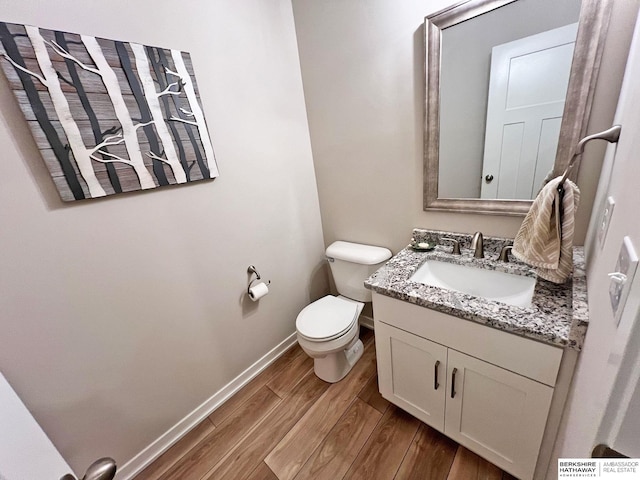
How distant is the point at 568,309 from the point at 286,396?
4.87ft

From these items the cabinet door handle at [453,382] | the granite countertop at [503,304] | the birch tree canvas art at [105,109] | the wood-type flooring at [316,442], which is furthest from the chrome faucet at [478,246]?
the birch tree canvas art at [105,109]

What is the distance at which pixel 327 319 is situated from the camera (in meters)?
1.55

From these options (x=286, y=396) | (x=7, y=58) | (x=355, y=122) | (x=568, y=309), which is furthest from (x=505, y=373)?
(x=7, y=58)

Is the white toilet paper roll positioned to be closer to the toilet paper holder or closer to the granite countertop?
the toilet paper holder

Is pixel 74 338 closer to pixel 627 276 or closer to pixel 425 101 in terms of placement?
pixel 627 276

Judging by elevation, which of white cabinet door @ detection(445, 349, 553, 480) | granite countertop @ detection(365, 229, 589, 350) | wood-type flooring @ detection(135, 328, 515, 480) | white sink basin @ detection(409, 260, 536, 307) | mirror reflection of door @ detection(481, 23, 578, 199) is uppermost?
mirror reflection of door @ detection(481, 23, 578, 199)

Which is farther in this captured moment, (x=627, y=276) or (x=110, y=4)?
(x=110, y=4)

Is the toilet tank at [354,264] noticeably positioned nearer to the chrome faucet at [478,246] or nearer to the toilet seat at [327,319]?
the toilet seat at [327,319]

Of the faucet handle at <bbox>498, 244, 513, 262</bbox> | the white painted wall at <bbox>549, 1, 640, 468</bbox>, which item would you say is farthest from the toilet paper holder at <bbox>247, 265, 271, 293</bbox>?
the white painted wall at <bbox>549, 1, 640, 468</bbox>

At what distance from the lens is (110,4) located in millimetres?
970

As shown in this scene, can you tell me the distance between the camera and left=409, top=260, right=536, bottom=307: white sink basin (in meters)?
1.08

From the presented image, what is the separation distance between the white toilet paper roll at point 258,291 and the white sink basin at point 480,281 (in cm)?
89

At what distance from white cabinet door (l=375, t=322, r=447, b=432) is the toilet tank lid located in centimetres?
47

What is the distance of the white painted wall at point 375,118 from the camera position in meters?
1.20
